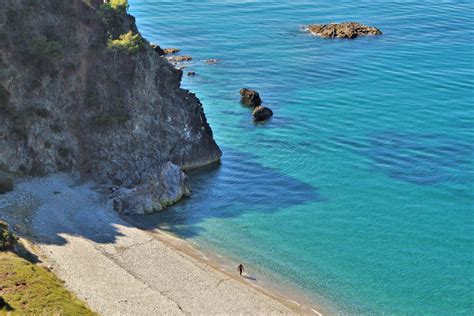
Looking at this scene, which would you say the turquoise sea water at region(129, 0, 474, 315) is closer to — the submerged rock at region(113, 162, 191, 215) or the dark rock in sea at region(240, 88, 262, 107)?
the submerged rock at region(113, 162, 191, 215)

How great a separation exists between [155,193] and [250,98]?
129ft

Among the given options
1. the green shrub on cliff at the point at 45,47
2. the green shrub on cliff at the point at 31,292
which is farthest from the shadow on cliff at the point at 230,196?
the green shrub on cliff at the point at 45,47

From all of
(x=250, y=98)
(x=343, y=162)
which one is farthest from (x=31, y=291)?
(x=250, y=98)

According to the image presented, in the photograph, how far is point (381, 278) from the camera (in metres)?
73.0

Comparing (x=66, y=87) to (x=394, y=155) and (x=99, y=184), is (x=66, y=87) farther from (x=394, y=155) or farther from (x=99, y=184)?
(x=394, y=155)

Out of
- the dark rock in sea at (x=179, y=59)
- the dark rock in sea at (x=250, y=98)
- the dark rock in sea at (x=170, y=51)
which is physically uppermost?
the dark rock in sea at (x=170, y=51)

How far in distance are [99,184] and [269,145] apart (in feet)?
98.3

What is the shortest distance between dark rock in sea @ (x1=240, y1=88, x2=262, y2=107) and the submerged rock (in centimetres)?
3401

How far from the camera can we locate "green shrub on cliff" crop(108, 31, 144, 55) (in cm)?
9612

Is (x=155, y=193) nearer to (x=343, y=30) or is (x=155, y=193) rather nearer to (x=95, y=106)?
(x=95, y=106)

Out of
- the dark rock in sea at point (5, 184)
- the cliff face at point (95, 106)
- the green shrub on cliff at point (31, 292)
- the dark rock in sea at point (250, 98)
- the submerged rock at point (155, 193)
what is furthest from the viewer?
the dark rock in sea at point (250, 98)

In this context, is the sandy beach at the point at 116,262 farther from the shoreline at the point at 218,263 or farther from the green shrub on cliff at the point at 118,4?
the green shrub on cliff at the point at 118,4

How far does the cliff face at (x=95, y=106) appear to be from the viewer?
8862 centimetres

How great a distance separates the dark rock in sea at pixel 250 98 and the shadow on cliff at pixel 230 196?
2181cm
